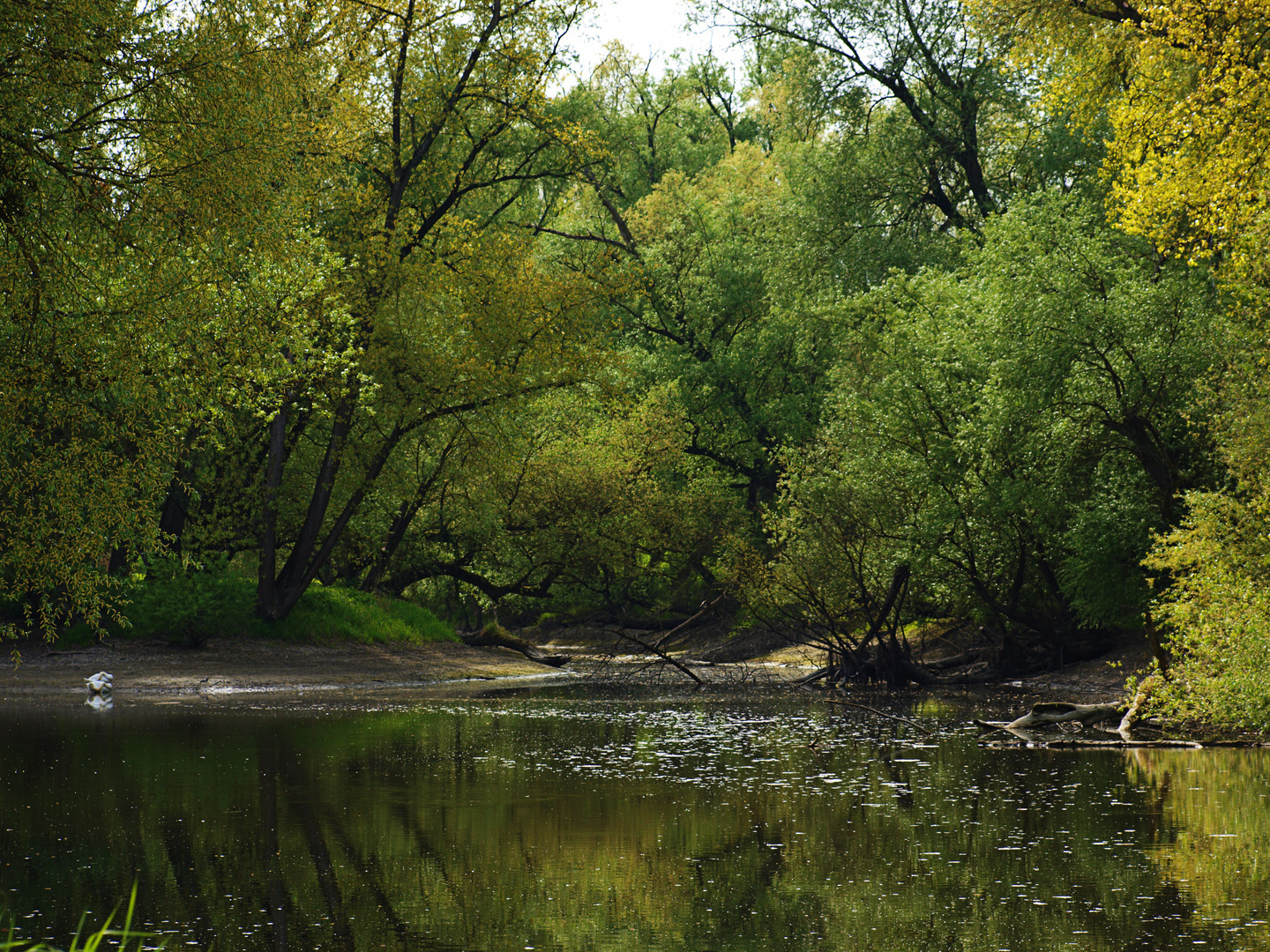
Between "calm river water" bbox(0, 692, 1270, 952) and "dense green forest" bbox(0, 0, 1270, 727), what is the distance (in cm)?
274

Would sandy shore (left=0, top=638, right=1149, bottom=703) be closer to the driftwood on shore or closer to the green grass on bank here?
the green grass on bank

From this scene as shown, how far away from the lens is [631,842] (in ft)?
35.2

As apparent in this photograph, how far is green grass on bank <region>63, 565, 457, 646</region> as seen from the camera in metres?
27.8

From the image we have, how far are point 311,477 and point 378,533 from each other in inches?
112

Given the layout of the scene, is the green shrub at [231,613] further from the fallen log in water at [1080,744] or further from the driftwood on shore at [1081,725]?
the fallen log in water at [1080,744]

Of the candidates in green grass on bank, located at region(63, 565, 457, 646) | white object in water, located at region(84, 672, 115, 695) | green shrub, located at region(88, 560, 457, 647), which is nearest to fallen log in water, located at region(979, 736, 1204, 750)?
white object in water, located at region(84, 672, 115, 695)

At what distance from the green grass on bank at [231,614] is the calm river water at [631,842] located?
970 centimetres

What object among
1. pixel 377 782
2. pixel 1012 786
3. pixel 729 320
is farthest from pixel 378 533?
pixel 1012 786

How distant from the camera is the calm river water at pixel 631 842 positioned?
805 centimetres

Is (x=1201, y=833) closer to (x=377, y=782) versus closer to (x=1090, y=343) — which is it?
(x=377, y=782)

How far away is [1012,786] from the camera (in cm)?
1360

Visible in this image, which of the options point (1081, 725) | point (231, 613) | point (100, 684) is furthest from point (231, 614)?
point (1081, 725)

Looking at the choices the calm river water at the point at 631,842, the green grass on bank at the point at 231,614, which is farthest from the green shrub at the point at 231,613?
the calm river water at the point at 631,842

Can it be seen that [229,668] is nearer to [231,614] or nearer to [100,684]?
[231,614]
